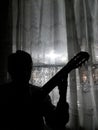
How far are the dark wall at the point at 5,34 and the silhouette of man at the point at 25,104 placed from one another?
415 millimetres

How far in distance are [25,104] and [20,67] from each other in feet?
0.51

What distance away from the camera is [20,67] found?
0.89 m

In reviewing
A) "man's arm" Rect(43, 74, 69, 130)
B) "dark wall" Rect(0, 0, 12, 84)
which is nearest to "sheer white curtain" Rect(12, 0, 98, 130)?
"dark wall" Rect(0, 0, 12, 84)

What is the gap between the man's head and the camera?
885 mm

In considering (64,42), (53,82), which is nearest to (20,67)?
(53,82)

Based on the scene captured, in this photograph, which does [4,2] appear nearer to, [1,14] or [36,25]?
[1,14]

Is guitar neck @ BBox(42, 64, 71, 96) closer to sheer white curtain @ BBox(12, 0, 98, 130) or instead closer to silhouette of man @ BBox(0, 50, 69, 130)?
silhouette of man @ BBox(0, 50, 69, 130)

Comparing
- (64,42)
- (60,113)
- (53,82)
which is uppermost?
(64,42)

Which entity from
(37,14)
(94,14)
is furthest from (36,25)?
(94,14)

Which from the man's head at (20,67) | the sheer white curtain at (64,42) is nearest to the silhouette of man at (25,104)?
the man's head at (20,67)

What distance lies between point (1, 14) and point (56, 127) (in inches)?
33.0

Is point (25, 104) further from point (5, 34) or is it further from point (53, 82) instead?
point (5, 34)

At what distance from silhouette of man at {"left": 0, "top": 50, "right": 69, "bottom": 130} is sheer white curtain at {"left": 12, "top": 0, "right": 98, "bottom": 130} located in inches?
13.9

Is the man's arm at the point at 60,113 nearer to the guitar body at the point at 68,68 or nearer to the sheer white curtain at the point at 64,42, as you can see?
the guitar body at the point at 68,68
